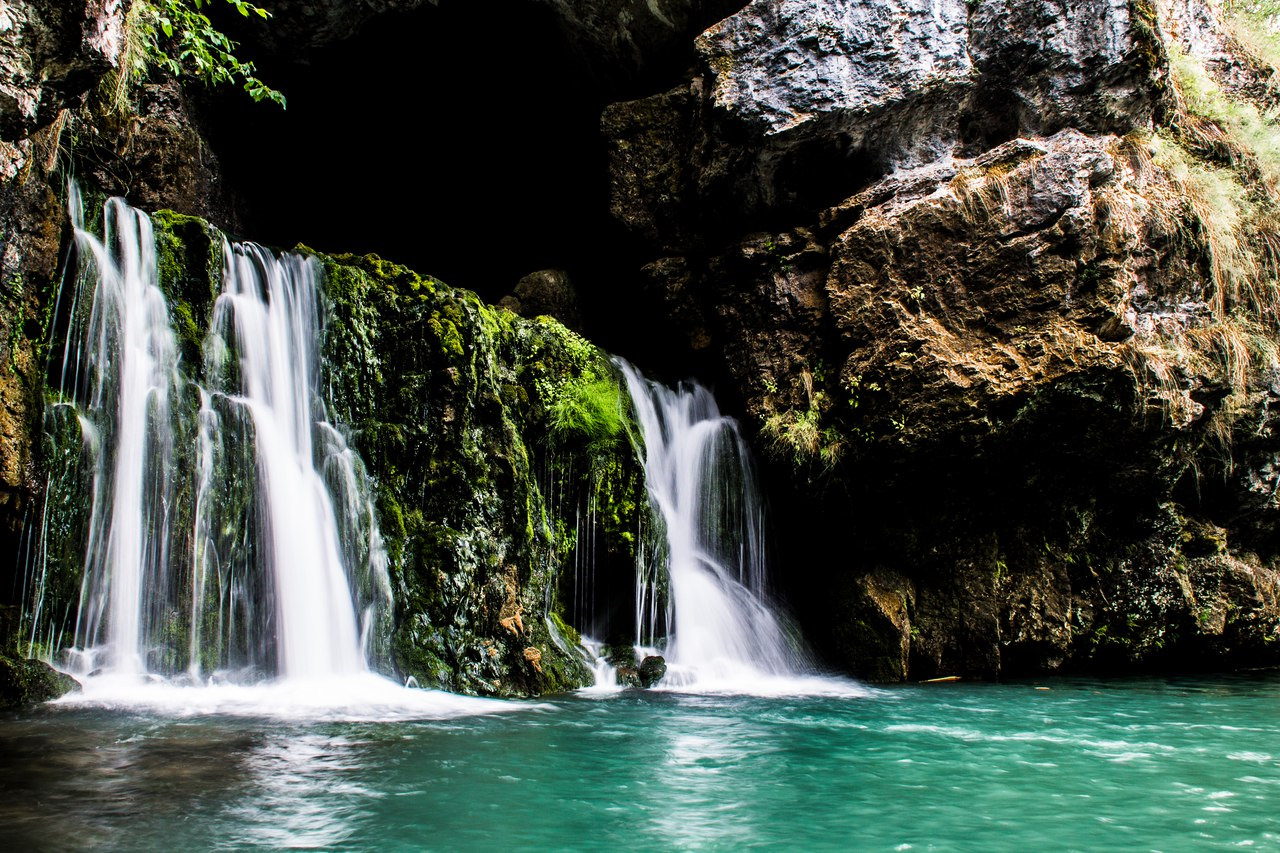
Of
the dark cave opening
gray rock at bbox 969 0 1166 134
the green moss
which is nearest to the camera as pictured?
the green moss

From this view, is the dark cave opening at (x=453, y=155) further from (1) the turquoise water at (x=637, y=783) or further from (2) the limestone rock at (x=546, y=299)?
(1) the turquoise water at (x=637, y=783)

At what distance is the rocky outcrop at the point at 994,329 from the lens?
26.8 feet

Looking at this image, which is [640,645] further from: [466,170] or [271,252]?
[466,170]

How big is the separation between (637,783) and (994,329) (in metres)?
6.37

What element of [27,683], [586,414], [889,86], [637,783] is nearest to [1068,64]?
Answer: [889,86]

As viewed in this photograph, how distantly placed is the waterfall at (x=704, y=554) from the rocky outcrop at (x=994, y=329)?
548 mm

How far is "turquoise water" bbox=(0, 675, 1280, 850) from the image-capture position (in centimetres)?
316

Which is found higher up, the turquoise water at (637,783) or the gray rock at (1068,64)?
the gray rock at (1068,64)

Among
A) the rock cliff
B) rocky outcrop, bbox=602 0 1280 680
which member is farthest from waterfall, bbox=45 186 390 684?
rocky outcrop, bbox=602 0 1280 680

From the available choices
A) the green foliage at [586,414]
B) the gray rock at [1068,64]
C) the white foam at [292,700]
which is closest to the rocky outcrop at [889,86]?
the gray rock at [1068,64]

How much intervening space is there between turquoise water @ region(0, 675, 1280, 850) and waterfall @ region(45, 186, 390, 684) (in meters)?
1.08

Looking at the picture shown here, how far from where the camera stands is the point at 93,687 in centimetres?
538

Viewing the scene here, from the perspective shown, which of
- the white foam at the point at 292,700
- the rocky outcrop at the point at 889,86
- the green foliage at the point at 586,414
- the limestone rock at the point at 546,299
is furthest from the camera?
the limestone rock at the point at 546,299

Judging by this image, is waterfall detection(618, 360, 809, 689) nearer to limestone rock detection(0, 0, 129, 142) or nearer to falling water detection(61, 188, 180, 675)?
falling water detection(61, 188, 180, 675)
